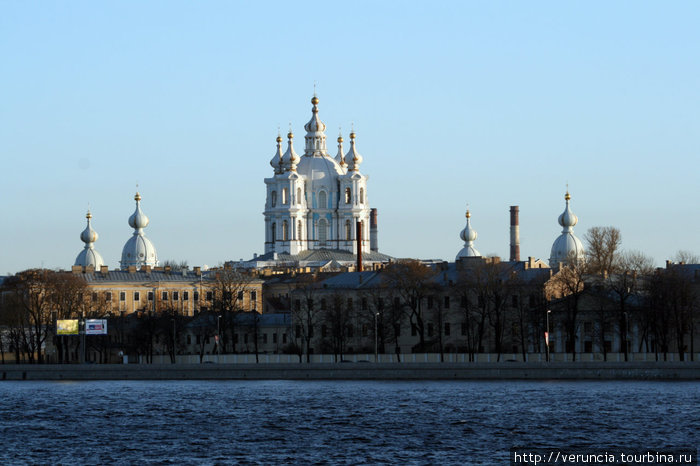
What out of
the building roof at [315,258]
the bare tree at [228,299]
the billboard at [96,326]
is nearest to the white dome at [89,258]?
the building roof at [315,258]

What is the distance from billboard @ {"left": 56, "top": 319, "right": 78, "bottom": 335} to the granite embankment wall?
8044mm

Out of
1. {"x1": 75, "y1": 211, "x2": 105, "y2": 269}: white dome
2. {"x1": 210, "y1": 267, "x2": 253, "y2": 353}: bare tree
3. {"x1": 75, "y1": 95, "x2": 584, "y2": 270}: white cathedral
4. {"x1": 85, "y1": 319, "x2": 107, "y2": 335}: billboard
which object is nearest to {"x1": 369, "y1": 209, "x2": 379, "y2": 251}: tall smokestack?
{"x1": 75, "y1": 95, "x2": 584, "y2": 270}: white cathedral

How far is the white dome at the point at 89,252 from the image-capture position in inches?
7111

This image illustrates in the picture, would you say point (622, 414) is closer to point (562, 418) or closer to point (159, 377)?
point (562, 418)

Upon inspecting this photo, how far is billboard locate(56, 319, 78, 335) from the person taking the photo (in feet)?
359

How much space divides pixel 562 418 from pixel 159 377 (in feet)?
109

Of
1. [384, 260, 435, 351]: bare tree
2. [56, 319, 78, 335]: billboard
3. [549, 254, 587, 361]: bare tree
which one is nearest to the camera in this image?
[549, 254, 587, 361]: bare tree

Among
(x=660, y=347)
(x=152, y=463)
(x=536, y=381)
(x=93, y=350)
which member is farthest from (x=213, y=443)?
(x=93, y=350)

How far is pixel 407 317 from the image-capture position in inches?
4402

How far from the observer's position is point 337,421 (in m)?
71.9

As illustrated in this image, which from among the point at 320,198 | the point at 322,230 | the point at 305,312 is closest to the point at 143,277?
the point at 305,312

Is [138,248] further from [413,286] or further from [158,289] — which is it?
[413,286]

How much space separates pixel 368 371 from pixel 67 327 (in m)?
23.1

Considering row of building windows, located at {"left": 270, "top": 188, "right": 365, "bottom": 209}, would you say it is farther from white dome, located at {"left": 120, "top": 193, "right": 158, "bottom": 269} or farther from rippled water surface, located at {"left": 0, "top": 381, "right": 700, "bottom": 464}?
rippled water surface, located at {"left": 0, "top": 381, "right": 700, "bottom": 464}
